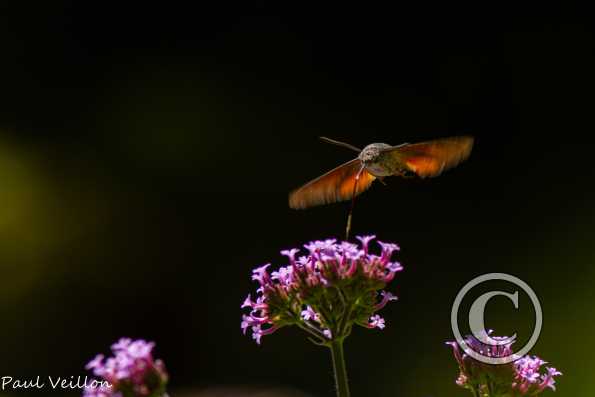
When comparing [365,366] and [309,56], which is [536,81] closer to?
[309,56]

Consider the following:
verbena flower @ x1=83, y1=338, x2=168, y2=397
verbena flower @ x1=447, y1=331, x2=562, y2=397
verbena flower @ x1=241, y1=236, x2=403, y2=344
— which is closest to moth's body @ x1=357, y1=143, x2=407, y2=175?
verbena flower @ x1=241, y1=236, x2=403, y2=344

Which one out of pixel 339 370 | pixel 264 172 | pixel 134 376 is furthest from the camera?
pixel 264 172

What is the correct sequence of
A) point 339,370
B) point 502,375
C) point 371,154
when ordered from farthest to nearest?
point 371,154, point 502,375, point 339,370

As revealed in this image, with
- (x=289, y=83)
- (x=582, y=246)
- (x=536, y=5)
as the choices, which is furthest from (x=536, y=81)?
(x=289, y=83)

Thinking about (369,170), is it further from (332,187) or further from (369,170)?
(332,187)

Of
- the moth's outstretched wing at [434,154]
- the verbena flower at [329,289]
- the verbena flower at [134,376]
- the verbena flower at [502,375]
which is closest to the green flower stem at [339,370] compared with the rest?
the verbena flower at [329,289]

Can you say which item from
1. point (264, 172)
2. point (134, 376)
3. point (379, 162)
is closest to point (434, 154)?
point (379, 162)
